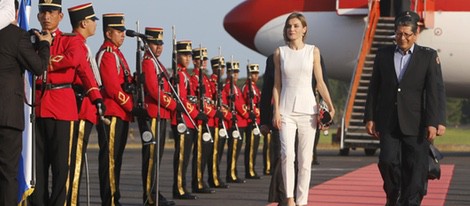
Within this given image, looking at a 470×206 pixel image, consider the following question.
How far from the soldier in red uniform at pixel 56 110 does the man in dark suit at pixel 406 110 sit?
8.10 ft

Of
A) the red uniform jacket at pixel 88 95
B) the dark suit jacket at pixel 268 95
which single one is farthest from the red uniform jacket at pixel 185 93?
the red uniform jacket at pixel 88 95

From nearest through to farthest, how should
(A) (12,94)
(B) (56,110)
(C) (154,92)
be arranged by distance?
1. (A) (12,94)
2. (B) (56,110)
3. (C) (154,92)

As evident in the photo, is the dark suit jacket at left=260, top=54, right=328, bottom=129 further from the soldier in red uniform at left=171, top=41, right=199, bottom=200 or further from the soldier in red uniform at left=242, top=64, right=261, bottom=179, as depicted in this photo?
the soldier in red uniform at left=242, top=64, right=261, bottom=179

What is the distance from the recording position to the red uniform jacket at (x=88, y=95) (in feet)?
36.0

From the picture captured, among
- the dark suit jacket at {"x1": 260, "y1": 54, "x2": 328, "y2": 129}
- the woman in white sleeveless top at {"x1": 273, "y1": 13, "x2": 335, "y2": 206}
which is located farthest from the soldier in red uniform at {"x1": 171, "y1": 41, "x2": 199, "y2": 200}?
the woman in white sleeveless top at {"x1": 273, "y1": 13, "x2": 335, "y2": 206}

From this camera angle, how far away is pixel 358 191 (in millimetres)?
17141

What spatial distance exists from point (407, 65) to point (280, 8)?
19.1m

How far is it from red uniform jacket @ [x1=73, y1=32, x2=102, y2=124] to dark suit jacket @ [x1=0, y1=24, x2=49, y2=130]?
4.07 feet

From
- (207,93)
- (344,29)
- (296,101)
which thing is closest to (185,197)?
(207,93)

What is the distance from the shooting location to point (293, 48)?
12.2 metres

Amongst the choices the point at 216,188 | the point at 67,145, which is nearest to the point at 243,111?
the point at 216,188

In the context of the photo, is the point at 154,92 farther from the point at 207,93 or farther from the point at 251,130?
the point at 251,130

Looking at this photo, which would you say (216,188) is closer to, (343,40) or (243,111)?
(243,111)

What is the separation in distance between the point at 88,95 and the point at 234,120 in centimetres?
866
